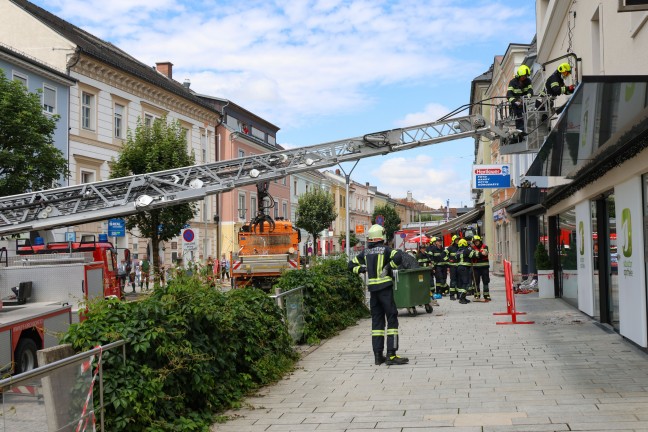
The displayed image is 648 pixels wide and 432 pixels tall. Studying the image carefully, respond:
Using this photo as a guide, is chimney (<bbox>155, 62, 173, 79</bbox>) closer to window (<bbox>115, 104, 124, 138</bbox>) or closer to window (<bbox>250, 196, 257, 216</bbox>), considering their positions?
window (<bbox>250, 196, 257, 216</bbox>)

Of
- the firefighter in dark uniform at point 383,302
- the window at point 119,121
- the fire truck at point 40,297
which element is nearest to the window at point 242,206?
the window at point 119,121

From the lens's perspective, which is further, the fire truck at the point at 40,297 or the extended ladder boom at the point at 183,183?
the extended ladder boom at the point at 183,183

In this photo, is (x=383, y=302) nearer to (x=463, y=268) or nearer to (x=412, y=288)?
(x=412, y=288)

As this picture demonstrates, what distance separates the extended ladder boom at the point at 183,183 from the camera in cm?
1325

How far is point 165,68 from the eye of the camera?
4878 cm

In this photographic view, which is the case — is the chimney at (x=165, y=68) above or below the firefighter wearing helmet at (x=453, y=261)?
above

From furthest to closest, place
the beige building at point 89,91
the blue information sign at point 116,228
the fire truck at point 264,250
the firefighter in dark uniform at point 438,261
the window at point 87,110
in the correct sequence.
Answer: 1. the window at point 87,110
2. the beige building at point 89,91
3. the blue information sign at point 116,228
4. the fire truck at point 264,250
5. the firefighter in dark uniform at point 438,261

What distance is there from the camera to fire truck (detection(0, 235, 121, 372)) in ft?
28.7

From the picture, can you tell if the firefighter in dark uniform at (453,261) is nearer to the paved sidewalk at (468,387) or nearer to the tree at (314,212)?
the paved sidewalk at (468,387)

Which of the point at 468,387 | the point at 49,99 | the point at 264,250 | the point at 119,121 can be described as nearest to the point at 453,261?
the point at 264,250

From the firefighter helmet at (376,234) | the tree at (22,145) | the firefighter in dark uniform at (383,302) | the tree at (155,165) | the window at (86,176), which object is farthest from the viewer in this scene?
the window at (86,176)

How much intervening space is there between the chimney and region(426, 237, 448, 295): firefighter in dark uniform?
32.4 m

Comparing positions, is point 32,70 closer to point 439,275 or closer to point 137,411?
point 439,275

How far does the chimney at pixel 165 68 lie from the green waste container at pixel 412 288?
36868 millimetres
